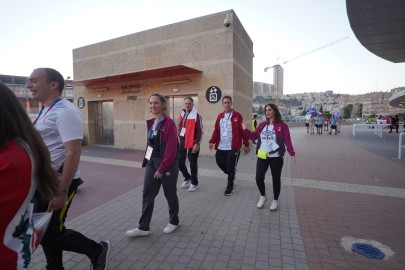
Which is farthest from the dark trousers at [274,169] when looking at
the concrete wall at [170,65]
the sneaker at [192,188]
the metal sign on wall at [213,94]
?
the metal sign on wall at [213,94]

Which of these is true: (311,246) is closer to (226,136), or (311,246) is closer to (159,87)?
(226,136)

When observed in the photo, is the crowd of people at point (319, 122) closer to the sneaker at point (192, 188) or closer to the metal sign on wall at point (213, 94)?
the metal sign on wall at point (213, 94)

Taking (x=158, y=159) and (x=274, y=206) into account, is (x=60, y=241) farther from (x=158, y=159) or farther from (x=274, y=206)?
(x=274, y=206)

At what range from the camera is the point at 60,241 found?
2.29m

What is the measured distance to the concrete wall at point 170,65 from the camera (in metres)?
10.0

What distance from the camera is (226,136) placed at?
528 centimetres

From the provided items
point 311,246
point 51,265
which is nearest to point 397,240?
point 311,246

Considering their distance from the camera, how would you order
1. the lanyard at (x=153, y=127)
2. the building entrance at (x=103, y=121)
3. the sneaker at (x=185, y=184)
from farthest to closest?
the building entrance at (x=103, y=121) → the sneaker at (x=185, y=184) → the lanyard at (x=153, y=127)

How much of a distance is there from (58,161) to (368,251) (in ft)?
12.0

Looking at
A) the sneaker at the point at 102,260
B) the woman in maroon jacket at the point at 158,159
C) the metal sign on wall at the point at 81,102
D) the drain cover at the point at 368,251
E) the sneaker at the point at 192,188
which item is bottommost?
the drain cover at the point at 368,251

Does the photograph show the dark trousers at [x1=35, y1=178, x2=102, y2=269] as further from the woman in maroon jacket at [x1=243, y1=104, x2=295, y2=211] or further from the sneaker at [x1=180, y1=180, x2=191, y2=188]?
the sneaker at [x1=180, y1=180, x2=191, y2=188]

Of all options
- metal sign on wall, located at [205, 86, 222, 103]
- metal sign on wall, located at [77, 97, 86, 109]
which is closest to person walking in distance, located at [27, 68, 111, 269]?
metal sign on wall, located at [205, 86, 222, 103]

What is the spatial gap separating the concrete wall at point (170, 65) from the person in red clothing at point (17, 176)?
346 inches

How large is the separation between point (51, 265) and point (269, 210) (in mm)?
3338
